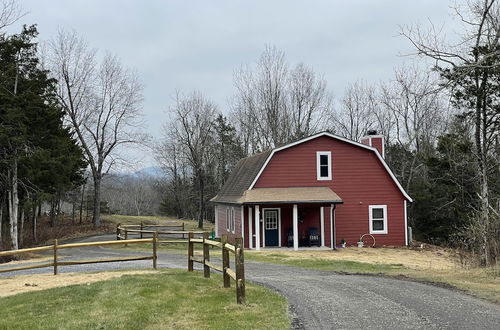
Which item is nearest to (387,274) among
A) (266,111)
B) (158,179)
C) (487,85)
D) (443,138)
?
(487,85)

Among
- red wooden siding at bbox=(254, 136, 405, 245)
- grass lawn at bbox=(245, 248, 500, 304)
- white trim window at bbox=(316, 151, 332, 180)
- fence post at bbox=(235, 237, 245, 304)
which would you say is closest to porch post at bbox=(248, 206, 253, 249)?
grass lawn at bbox=(245, 248, 500, 304)

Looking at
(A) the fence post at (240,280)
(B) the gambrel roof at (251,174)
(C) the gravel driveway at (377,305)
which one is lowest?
(C) the gravel driveway at (377,305)

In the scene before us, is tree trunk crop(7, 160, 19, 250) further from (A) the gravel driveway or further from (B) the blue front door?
(A) the gravel driveway

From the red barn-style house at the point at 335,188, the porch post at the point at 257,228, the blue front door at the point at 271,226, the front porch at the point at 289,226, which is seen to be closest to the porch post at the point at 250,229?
A: the front porch at the point at 289,226

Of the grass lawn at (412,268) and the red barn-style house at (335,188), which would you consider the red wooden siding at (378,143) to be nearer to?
the red barn-style house at (335,188)

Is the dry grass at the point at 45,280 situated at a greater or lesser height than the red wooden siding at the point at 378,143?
lesser

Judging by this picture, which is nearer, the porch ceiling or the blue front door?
the porch ceiling

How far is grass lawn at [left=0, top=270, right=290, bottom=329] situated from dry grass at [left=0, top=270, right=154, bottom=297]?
1.02 m

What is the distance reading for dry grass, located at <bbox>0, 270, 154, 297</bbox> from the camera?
12.6 metres

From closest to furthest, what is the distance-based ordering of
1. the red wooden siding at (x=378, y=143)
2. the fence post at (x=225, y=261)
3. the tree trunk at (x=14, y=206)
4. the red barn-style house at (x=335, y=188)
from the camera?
the fence post at (x=225, y=261) < the tree trunk at (x=14, y=206) < the red barn-style house at (x=335, y=188) < the red wooden siding at (x=378, y=143)

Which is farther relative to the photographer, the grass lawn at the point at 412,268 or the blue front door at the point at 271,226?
the blue front door at the point at 271,226

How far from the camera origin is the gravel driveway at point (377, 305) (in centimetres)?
756

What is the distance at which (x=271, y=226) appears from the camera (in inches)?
1080

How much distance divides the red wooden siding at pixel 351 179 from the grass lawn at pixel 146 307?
16531mm
